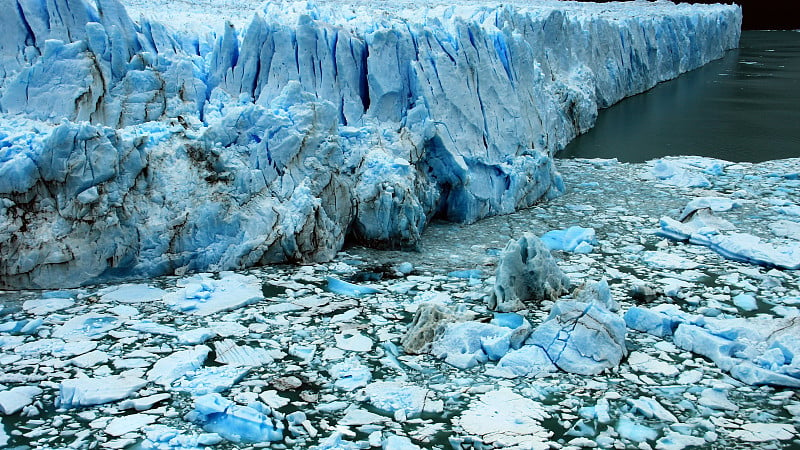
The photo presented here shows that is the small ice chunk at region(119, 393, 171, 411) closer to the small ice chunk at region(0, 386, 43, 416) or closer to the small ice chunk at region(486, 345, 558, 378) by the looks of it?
the small ice chunk at region(0, 386, 43, 416)

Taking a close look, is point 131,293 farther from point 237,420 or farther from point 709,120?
point 709,120

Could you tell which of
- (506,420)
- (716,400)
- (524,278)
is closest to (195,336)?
(506,420)

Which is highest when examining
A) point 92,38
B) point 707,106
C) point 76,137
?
point 92,38

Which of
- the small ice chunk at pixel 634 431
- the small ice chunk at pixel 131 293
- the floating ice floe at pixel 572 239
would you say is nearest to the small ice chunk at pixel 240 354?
the small ice chunk at pixel 131 293

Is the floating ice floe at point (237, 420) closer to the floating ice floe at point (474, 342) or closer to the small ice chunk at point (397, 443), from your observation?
the small ice chunk at point (397, 443)

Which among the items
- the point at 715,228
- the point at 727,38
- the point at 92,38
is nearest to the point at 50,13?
the point at 92,38

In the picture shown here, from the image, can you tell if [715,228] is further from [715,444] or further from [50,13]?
[50,13]
